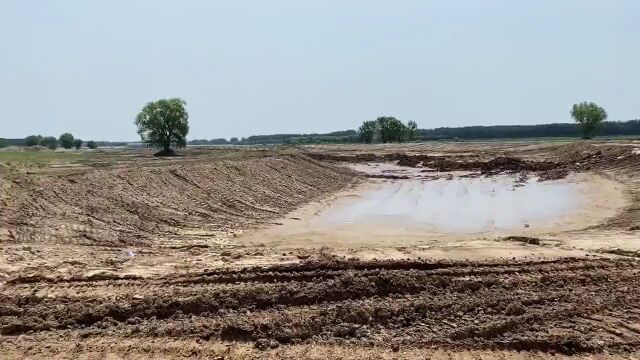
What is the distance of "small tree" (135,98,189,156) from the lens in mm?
58062

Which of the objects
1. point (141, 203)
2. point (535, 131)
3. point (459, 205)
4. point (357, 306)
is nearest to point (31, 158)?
point (141, 203)

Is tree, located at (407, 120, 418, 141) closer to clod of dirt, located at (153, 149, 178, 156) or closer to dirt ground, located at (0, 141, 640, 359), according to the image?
clod of dirt, located at (153, 149, 178, 156)

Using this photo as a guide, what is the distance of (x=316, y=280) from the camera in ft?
28.8

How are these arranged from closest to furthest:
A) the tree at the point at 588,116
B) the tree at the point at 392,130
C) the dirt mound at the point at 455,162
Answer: the dirt mound at the point at 455,162 < the tree at the point at 588,116 < the tree at the point at 392,130

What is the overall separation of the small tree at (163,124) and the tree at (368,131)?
5982 centimetres

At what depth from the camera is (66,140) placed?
4370 inches

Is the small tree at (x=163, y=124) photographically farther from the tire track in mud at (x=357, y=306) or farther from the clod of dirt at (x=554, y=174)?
the tire track in mud at (x=357, y=306)

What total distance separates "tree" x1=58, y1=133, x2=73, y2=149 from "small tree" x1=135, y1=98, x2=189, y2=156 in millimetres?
60625

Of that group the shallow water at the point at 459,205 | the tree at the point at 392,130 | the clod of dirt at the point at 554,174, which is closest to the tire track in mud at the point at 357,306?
the shallow water at the point at 459,205

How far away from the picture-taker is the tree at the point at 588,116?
280 ft

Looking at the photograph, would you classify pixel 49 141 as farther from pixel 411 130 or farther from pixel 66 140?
Result: pixel 411 130

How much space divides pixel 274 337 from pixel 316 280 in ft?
6.35

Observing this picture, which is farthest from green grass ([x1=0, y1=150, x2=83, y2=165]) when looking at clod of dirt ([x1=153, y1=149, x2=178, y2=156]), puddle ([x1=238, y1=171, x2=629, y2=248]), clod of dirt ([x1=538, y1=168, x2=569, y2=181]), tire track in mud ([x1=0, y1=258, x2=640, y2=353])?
clod of dirt ([x1=538, y1=168, x2=569, y2=181])

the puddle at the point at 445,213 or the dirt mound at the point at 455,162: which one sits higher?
the dirt mound at the point at 455,162
